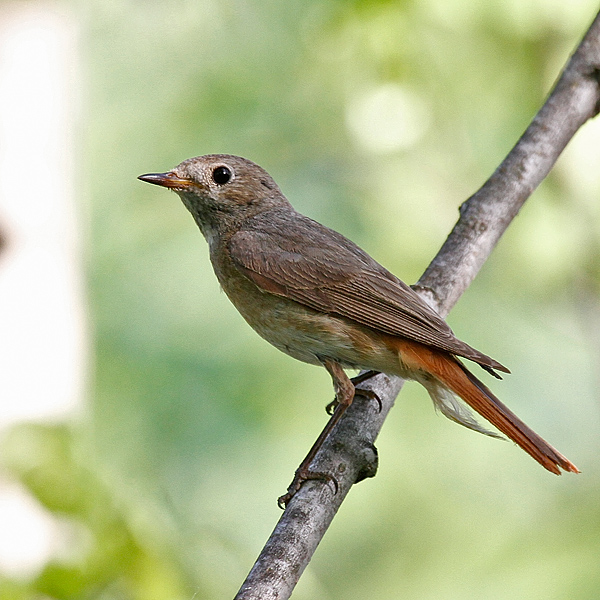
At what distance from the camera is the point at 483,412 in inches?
123

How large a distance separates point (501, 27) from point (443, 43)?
41 cm

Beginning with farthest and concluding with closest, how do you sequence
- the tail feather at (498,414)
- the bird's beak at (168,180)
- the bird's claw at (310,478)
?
the bird's beak at (168,180), the bird's claw at (310,478), the tail feather at (498,414)

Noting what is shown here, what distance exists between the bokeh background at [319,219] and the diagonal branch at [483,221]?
A: 0.75m

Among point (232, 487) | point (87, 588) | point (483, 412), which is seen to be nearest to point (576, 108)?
point (483, 412)

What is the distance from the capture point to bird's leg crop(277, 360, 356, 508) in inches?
119

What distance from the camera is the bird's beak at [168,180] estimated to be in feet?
12.0

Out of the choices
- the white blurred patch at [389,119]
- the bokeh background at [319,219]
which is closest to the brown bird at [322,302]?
the bokeh background at [319,219]

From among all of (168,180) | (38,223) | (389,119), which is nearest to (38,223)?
(38,223)

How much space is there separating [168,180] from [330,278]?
0.87 m

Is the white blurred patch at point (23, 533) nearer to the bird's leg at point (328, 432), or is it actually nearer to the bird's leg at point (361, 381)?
the bird's leg at point (328, 432)

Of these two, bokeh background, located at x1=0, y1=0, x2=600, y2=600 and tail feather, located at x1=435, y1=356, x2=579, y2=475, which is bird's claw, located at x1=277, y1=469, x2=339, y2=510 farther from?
bokeh background, located at x1=0, y1=0, x2=600, y2=600

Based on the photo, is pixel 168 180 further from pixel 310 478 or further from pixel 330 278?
pixel 310 478

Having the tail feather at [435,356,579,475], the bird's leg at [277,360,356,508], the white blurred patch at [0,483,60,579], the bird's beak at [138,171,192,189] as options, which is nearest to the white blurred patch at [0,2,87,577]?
the white blurred patch at [0,483,60,579]

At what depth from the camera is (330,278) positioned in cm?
362
